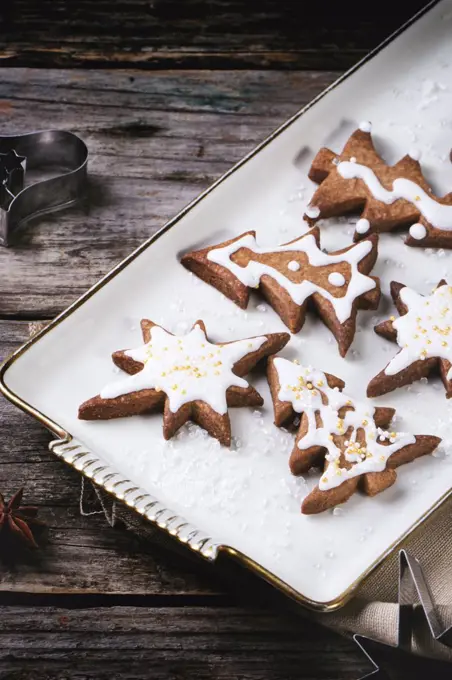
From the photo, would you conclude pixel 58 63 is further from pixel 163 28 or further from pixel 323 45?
pixel 323 45

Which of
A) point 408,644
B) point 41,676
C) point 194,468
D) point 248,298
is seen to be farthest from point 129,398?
point 408,644

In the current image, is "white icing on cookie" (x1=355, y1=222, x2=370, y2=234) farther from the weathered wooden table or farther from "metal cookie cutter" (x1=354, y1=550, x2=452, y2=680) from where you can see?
"metal cookie cutter" (x1=354, y1=550, x2=452, y2=680)

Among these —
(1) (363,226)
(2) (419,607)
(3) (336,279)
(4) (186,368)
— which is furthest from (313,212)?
(2) (419,607)

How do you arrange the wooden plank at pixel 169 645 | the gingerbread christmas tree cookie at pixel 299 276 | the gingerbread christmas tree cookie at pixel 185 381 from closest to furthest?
the wooden plank at pixel 169 645
the gingerbread christmas tree cookie at pixel 185 381
the gingerbread christmas tree cookie at pixel 299 276

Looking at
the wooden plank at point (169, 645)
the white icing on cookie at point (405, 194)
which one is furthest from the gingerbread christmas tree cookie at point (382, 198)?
the wooden plank at point (169, 645)

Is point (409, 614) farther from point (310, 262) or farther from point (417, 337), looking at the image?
point (310, 262)

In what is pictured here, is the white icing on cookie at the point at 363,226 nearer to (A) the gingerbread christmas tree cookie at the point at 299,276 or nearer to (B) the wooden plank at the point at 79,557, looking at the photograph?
(A) the gingerbread christmas tree cookie at the point at 299,276
